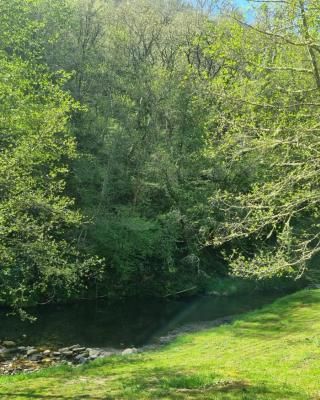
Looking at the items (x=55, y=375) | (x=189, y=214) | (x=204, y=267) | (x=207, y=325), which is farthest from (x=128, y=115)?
(x=55, y=375)

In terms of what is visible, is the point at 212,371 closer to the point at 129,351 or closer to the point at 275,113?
the point at 129,351

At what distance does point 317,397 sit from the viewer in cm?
1190

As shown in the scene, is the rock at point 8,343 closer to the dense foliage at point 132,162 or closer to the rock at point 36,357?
the rock at point 36,357

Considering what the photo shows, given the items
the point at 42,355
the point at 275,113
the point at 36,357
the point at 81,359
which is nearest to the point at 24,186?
the point at 275,113

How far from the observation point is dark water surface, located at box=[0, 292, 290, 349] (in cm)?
2570

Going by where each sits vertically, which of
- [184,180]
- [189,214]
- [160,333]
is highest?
[184,180]

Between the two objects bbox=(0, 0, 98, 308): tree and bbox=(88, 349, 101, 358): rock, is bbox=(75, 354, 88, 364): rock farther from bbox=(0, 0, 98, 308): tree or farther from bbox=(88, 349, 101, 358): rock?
bbox=(0, 0, 98, 308): tree

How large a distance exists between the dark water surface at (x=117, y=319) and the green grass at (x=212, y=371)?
353 centimetres

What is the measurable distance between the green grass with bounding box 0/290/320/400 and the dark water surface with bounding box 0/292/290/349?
3.53 metres

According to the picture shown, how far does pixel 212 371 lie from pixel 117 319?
14.3 meters

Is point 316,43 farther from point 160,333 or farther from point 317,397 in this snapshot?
point 160,333

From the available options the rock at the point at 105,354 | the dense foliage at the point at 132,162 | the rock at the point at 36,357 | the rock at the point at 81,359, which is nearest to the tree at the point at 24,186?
the dense foliage at the point at 132,162

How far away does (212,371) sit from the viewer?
16.8 m

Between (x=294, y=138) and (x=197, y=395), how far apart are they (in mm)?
7767
